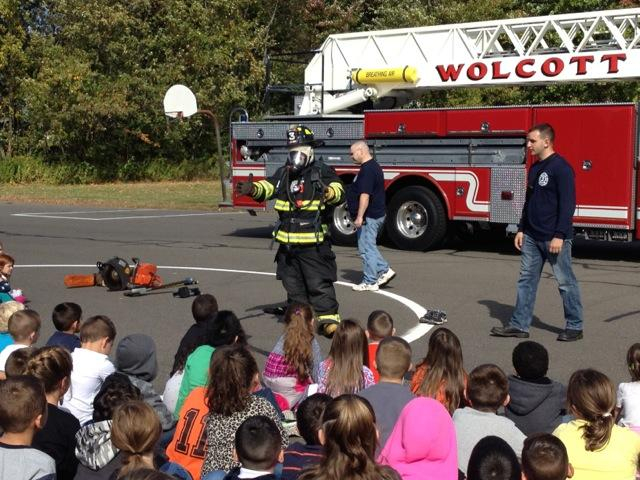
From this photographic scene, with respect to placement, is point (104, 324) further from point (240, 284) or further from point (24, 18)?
point (24, 18)

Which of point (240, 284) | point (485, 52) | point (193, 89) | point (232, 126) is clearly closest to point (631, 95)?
point (485, 52)

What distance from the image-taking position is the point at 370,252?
12.8m

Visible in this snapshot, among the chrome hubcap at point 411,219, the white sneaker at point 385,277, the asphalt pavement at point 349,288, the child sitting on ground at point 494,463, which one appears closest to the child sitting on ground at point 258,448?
the child sitting on ground at point 494,463

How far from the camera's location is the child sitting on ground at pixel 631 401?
5.74 meters

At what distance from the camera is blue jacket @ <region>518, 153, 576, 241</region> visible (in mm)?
9703

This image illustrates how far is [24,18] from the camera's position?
131 feet

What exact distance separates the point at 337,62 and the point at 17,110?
23180mm

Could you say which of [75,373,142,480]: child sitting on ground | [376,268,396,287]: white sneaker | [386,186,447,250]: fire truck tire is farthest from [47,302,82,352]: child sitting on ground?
[386,186,447,250]: fire truck tire

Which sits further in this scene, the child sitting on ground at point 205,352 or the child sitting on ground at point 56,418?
the child sitting on ground at point 205,352

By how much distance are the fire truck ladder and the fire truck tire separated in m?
2.57

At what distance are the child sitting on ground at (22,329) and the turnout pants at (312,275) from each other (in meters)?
3.54

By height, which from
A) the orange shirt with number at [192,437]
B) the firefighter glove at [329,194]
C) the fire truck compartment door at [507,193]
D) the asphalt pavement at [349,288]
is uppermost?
the firefighter glove at [329,194]

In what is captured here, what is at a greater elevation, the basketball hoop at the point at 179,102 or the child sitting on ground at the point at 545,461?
the basketball hoop at the point at 179,102

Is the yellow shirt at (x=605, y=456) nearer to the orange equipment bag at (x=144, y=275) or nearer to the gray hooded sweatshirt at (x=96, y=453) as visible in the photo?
the gray hooded sweatshirt at (x=96, y=453)
